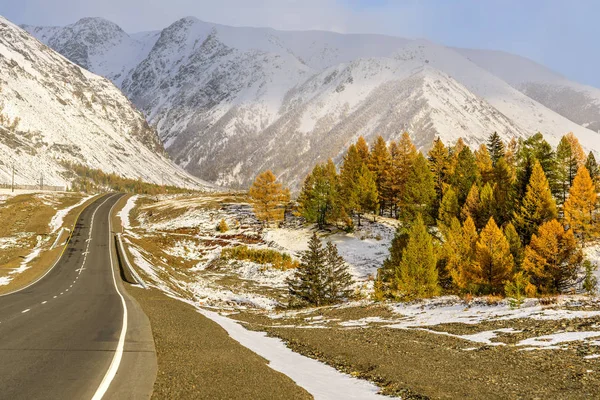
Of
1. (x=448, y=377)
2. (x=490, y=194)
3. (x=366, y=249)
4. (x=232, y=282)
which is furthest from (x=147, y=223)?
(x=448, y=377)

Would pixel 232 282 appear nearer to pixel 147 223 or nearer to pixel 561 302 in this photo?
pixel 561 302

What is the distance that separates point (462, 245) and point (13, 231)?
7582 cm

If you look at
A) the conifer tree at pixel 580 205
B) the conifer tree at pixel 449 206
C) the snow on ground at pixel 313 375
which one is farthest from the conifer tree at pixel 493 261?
the snow on ground at pixel 313 375

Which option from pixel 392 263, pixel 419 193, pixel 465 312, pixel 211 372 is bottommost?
pixel 465 312

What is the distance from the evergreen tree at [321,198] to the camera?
2665 inches

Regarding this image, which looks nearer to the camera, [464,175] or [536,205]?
[536,205]

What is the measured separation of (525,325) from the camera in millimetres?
17172

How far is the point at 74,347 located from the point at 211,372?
5049 millimetres

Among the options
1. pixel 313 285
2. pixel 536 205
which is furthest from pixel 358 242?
pixel 536 205

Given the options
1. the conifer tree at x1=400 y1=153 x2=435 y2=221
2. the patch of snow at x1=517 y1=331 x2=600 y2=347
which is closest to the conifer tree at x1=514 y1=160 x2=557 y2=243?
the conifer tree at x1=400 y1=153 x2=435 y2=221

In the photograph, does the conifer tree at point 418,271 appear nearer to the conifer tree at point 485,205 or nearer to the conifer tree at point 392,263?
the conifer tree at point 392,263

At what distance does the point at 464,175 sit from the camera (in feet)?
205

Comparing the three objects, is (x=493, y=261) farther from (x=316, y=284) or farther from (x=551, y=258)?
(x=316, y=284)

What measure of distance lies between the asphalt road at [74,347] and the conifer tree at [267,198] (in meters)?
48.7
